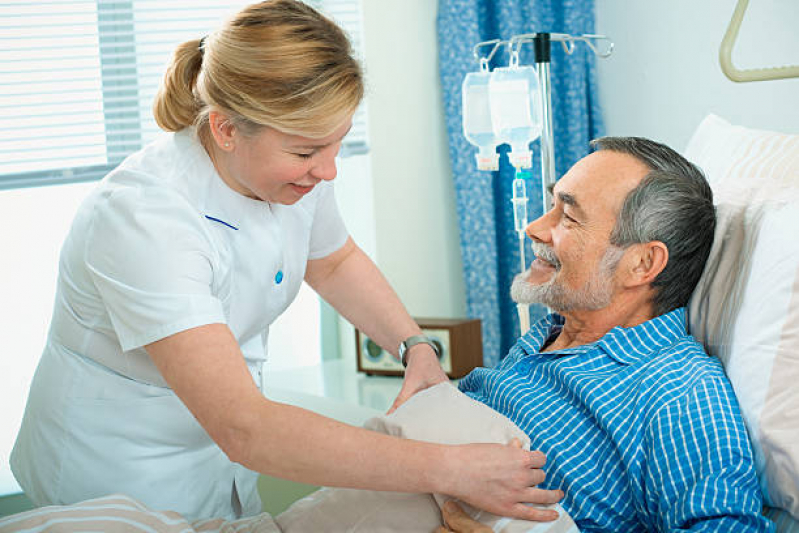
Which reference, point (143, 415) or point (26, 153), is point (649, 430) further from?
point (26, 153)

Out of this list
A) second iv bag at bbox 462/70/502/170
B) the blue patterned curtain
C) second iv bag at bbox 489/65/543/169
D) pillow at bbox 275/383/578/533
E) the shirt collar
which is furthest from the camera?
the blue patterned curtain

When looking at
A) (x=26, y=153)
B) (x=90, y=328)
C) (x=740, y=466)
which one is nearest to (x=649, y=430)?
(x=740, y=466)

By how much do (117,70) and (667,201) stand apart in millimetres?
1768

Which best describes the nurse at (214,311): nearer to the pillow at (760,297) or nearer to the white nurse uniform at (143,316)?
the white nurse uniform at (143,316)

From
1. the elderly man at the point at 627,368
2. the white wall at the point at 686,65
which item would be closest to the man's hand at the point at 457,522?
the elderly man at the point at 627,368

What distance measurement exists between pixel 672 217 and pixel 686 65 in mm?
1184

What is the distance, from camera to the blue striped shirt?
1.15 m

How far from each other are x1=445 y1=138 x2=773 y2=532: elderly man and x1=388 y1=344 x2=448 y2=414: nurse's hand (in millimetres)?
101

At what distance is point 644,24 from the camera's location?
102 inches

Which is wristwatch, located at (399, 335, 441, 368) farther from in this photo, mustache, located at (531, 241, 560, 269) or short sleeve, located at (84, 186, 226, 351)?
short sleeve, located at (84, 186, 226, 351)

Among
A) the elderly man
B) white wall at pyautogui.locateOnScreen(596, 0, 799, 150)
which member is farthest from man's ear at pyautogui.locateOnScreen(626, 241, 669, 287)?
white wall at pyautogui.locateOnScreen(596, 0, 799, 150)

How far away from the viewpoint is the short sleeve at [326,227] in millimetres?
1612

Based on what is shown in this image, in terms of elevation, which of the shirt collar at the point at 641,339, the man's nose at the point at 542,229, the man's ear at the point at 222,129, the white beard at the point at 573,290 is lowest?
the shirt collar at the point at 641,339

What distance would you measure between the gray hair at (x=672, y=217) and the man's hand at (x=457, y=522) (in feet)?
1.79
